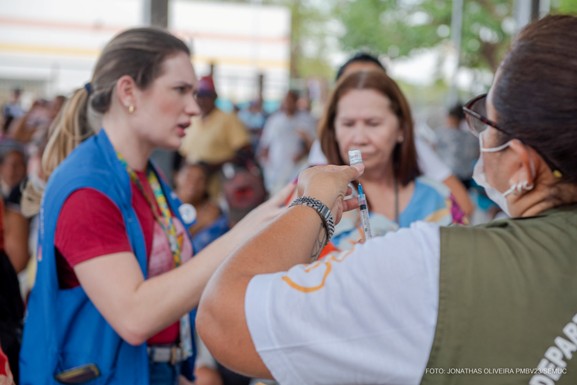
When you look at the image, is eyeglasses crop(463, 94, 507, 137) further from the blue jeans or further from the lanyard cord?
the blue jeans

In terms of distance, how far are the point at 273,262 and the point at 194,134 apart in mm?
6844

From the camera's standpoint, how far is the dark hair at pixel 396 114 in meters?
2.98

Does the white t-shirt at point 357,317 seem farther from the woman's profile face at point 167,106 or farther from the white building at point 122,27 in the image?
the white building at point 122,27

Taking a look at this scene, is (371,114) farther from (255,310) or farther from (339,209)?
(255,310)

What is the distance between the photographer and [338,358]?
3.90 feet

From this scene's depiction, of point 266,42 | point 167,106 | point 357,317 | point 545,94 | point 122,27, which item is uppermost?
point 122,27

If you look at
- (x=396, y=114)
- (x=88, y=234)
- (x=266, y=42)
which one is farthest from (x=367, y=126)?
(x=266, y=42)

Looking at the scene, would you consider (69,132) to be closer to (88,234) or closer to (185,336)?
(88,234)

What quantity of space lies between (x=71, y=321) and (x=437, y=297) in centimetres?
126

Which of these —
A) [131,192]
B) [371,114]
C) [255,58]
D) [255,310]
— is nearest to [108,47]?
[131,192]

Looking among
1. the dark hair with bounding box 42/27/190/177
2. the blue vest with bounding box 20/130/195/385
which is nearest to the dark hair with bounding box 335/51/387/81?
the dark hair with bounding box 42/27/190/177

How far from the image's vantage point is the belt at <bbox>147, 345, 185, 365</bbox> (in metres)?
2.27

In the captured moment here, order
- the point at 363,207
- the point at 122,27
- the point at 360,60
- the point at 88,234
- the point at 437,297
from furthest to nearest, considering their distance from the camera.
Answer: the point at 122,27, the point at 360,60, the point at 88,234, the point at 363,207, the point at 437,297

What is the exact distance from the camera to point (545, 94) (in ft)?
4.02
